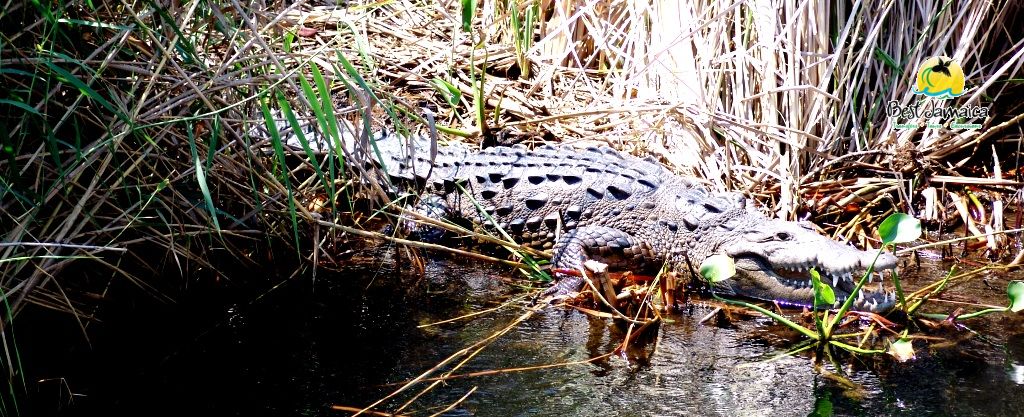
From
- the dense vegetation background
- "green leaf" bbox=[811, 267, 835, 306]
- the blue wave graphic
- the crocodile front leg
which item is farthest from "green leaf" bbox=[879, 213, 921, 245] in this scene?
the blue wave graphic

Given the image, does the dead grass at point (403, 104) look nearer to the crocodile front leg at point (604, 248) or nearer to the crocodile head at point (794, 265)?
the crocodile head at point (794, 265)

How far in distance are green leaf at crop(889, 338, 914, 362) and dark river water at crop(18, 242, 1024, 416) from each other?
0.05 metres

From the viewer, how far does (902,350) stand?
2.99 m

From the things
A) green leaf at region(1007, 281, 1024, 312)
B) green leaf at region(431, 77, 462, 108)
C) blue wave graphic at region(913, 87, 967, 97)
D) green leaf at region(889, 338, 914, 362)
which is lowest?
green leaf at region(889, 338, 914, 362)

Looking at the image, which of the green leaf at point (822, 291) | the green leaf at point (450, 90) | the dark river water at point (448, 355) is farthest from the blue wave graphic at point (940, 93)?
the green leaf at point (450, 90)

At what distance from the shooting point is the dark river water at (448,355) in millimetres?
2725

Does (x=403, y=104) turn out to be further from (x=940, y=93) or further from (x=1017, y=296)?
(x=940, y=93)

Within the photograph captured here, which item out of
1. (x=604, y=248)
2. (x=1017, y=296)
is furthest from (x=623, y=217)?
(x=1017, y=296)

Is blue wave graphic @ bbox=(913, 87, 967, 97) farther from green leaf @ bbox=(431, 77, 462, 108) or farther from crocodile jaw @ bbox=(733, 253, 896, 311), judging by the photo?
green leaf @ bbox=(431, 77, 462, 108)

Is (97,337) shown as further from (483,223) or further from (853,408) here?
(853,408)

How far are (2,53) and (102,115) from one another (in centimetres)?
33

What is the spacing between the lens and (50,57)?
105 inches

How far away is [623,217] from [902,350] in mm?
1612

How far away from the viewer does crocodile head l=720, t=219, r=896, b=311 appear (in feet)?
Result: 11.7
